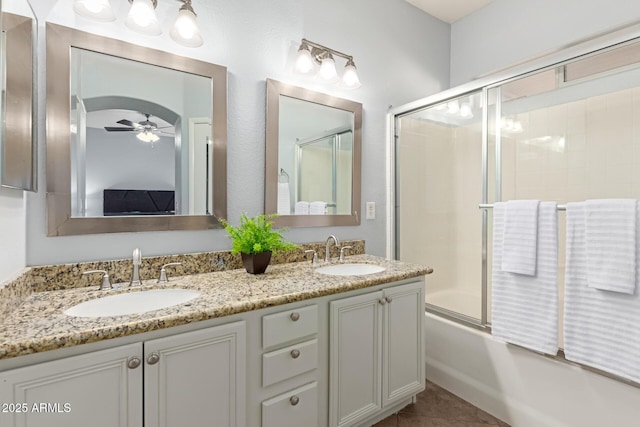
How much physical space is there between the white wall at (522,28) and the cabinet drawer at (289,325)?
1940 mm

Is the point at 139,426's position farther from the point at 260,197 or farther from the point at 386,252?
the point at 386,252

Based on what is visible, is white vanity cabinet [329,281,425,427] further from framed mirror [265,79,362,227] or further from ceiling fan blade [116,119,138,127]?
ceiling fan blade [116,119,138,127]

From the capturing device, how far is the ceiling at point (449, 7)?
2.43 meters

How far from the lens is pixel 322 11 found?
2004 millimetres

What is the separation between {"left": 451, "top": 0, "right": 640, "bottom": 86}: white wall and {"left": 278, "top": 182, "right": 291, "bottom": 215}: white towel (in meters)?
1.67

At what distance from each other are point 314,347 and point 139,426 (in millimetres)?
642

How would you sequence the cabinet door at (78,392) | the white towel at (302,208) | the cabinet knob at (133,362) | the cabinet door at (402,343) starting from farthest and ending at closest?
the white towel at (302,208)
the cabinet door at (402,343)
the cabinet knob at (133,362)
the cabinet door at (78,392)

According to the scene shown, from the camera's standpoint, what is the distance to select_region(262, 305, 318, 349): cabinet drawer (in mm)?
1191

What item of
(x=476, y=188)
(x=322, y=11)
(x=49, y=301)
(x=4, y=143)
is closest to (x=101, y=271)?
(x=49, y=301)

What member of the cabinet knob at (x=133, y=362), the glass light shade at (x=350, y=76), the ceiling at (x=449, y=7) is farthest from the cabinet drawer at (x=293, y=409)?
the ceiling at (x=449, y=7)

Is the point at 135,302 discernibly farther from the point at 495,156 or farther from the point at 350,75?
the point at 495,156

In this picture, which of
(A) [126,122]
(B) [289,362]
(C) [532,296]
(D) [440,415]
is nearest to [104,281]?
(A) [126,122]

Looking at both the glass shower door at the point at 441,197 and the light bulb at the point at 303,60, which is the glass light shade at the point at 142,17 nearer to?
the light bulb at the point at 303,60

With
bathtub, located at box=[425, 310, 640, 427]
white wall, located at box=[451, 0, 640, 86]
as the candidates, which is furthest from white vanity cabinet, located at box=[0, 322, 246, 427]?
white wall, located at box=[451, 0, 640, 86]
